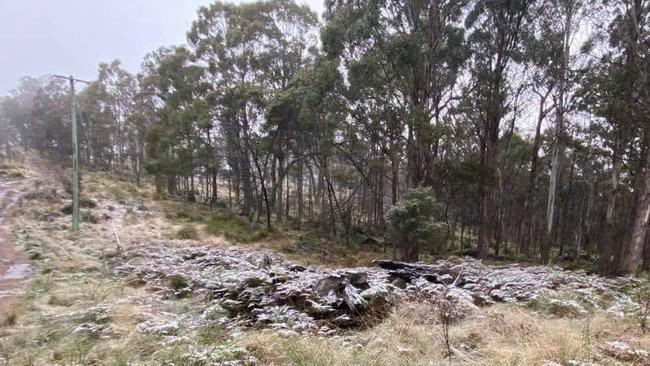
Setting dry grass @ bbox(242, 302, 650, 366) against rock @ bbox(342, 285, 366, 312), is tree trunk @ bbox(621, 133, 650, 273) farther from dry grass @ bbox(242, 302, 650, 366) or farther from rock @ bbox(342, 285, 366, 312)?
rock @ bbox(342, 285, 366, 312)

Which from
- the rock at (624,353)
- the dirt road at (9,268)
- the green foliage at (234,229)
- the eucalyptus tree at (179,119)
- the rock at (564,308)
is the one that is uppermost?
the eucalyptus tree at (179,119)

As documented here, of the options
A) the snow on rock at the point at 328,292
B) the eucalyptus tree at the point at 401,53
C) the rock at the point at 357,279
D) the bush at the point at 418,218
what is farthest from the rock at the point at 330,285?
the eucalyptus tree at the point at 401,53

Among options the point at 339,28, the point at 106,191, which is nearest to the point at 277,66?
the point at 339,28

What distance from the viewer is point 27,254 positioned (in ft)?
32.4

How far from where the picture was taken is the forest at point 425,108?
39.3 feet

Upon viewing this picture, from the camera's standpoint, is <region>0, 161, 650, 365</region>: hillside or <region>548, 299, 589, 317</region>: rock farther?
<region>548, 299, 589, 317</region>: rock

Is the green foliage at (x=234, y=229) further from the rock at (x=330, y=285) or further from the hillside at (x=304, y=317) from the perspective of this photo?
the rock at (x=330, y=285)

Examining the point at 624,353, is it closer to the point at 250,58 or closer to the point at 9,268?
the point at 9,268

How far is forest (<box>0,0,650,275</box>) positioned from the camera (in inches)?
472

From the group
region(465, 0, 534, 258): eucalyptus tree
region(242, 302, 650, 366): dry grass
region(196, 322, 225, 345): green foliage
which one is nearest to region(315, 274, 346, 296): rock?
region(242, 302, 650, 366): dry grass

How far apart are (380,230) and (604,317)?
19452 millimetres

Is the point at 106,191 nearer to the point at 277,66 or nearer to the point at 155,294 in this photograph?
the point at 277,66

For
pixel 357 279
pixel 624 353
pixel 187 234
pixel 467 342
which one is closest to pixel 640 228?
pixel 624 353

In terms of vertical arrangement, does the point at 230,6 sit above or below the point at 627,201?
above
